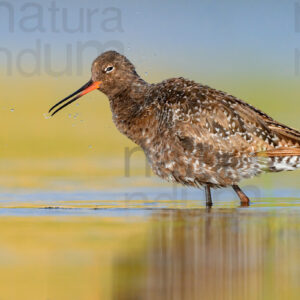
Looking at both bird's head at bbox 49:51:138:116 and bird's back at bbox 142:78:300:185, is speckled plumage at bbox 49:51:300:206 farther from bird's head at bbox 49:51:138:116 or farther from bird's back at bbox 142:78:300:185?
bird's head at bbox 49:51:138:116

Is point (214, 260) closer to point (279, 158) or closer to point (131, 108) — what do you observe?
point (279, 158)

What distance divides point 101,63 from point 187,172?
2327mm

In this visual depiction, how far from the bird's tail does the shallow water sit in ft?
1.64

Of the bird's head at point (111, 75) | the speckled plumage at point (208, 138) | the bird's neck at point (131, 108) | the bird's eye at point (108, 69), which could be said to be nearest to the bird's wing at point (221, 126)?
the speckled plumage at point (208, 138)

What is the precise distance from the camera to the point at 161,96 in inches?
491

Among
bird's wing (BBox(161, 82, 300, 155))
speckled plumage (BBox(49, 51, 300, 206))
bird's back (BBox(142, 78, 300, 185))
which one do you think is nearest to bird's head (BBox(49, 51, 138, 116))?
speckled plumage (BBox(49, 51, 300, 206))

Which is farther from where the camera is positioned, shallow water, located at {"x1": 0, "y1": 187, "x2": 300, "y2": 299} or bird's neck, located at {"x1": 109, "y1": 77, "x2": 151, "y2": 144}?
bird's neck, located at {"x1": 109, "y1": 77, "x2": 151, "y2": 144}

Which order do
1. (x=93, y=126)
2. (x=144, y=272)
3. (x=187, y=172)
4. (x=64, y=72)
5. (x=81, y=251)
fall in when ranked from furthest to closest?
(x=64, y=72), (x=93, y=126), (x=187, y=172), (x=81, y=251), (x=144, y=272)

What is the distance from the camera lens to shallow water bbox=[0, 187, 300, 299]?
727cm

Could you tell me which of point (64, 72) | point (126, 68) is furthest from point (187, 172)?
point (64, 72)

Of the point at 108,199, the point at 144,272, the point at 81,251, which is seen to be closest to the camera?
the point at 144,272

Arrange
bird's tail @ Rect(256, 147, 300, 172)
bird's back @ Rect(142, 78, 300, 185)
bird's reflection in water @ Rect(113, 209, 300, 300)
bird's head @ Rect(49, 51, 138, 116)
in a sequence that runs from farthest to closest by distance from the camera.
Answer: bird's head @ Rect(49, 51, 138, 116) → bird's tail @ Rect(256, 147, 300, 172) → bird's back @ Rect(142, 78, 300, 185) → bird's reflection in water @ Rect(113, 209, 300, 300)

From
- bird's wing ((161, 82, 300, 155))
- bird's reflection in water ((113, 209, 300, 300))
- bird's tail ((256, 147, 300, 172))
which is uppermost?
bird's wing ((161, 82, 300, 155))

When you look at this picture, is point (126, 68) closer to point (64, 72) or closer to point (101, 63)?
point (101, 63)
